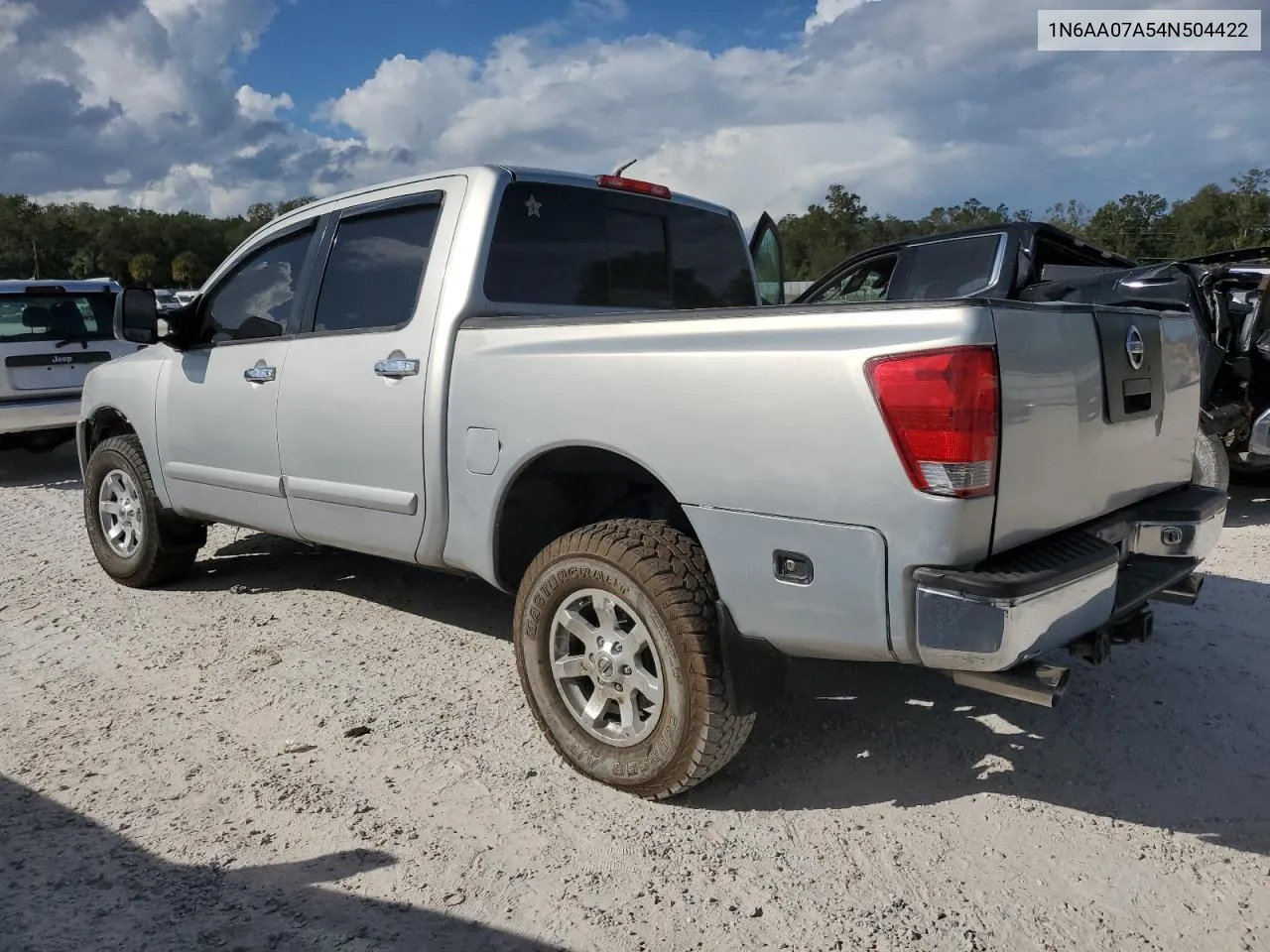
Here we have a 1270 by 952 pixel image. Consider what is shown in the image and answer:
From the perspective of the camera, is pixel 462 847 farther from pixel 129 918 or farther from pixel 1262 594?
pixel 1262 594

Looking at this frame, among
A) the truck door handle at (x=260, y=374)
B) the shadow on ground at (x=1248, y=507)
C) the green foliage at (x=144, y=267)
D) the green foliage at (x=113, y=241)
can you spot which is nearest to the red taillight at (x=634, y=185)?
the truck door handle at (x=260, y=374)

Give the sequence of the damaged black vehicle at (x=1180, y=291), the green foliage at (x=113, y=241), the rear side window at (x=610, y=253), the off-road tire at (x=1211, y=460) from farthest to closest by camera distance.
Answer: the green foliage at (x=113, y=241) < the damaged black vehicle at (x=1180, y=291) < the off-road tire at (x=1211, y=460) < the rear side window at (x=610, y=253)

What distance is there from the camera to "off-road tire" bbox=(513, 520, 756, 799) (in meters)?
2.74

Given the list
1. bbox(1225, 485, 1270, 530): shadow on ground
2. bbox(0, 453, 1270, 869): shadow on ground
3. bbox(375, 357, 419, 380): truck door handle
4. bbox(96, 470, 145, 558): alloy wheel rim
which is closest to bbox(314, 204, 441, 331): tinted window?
bbox(375, 357, 419, 380): truck door handle

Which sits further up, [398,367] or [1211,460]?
[398,367]

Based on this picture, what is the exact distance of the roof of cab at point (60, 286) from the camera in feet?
28.6

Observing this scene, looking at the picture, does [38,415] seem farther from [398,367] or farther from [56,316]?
[398,367]

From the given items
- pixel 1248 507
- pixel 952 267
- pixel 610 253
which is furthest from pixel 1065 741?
pixel 1248 507

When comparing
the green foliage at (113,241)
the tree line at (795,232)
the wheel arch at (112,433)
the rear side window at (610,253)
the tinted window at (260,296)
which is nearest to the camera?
the rear side window at (610,253)

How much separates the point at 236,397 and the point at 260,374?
25cm

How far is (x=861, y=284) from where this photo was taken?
7.26 metres

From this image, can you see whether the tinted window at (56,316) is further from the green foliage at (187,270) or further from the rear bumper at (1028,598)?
the green foliage at (187,270)

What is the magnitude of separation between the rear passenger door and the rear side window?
0.25 metres

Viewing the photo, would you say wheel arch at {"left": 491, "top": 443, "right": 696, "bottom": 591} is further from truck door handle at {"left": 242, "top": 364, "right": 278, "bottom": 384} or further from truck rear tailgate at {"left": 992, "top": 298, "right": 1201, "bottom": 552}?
truck door handle at {"left": 242, "top": 364, "right": 278, "bottom": 384}
